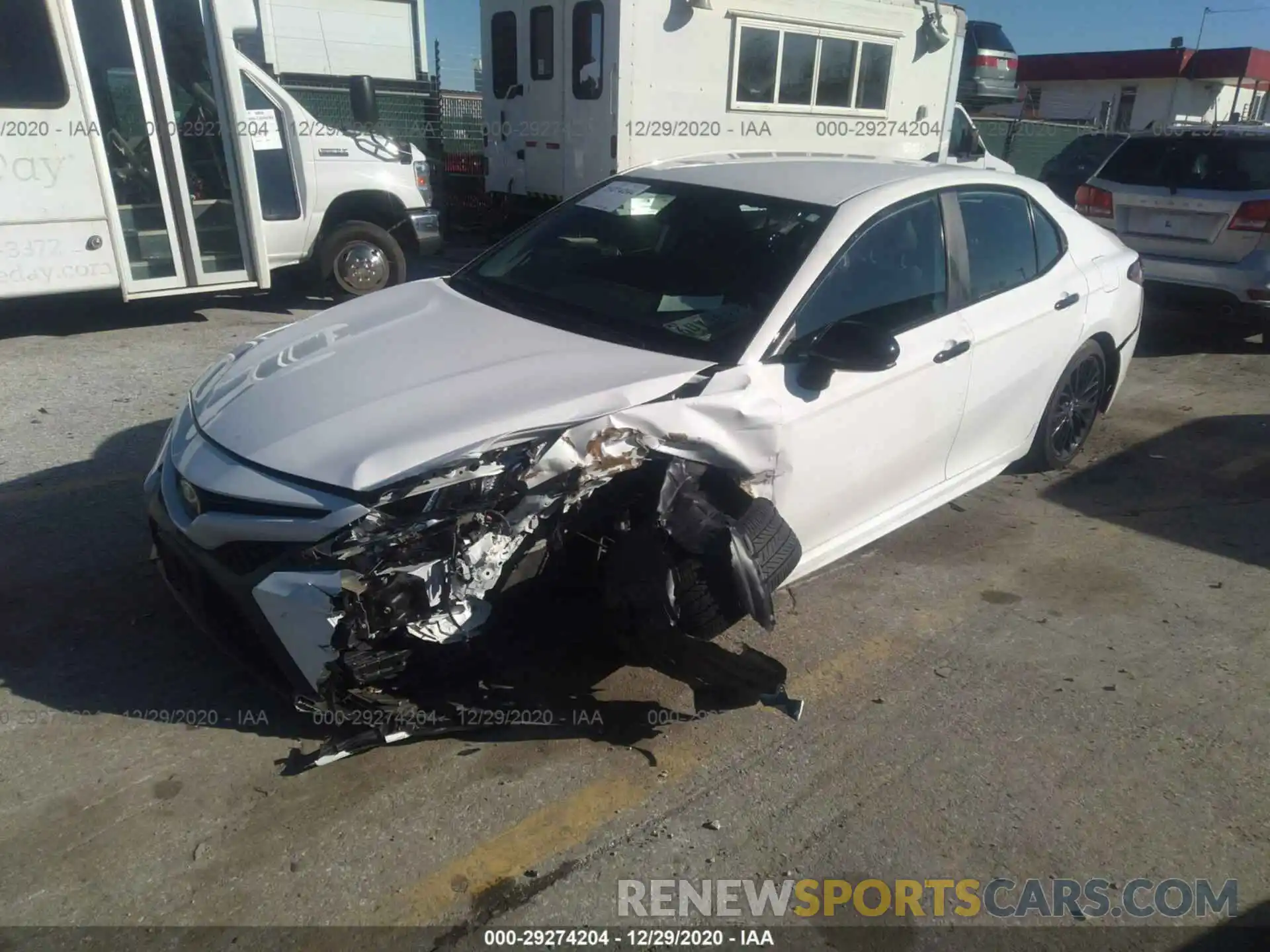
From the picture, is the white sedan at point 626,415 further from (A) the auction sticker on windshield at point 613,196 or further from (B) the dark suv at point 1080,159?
(B) the dark suv at point 1080,159

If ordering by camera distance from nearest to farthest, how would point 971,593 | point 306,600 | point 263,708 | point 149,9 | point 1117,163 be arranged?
point 306,600, point 263,708, point 971,593, point 149,9, point 1117,163

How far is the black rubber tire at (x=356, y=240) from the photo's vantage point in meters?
8.60

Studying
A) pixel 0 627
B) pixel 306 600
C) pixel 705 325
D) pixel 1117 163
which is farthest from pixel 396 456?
pixel 1117 163

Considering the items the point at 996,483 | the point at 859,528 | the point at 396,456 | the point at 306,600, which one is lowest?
the point at 996,483

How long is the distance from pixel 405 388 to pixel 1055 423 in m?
3.51

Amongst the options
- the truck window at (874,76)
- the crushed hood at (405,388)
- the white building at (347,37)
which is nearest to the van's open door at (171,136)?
the crushed hood at (405,388)

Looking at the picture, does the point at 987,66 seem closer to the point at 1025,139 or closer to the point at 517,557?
the point at 1025,139

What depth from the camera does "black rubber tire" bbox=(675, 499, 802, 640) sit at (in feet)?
9.50

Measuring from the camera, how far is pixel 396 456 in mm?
2678

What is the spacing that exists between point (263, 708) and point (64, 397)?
384cm

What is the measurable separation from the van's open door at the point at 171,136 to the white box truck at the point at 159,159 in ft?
0.03

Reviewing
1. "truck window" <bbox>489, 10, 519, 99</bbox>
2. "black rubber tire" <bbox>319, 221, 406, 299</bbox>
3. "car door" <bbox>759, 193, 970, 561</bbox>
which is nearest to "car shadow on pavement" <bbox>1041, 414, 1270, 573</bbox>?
"car door" <bbox>759, 193, 970, 561</bbox>

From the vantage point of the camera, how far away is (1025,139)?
21000mm

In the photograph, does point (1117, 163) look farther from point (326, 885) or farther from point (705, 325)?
point (326, 885)
